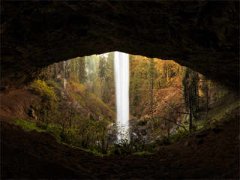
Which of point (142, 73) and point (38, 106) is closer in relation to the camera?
point (38, 106)

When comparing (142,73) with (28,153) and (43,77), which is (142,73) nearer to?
(43,77)

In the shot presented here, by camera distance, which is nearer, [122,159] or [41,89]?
[122,159]

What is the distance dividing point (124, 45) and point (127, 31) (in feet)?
6.38

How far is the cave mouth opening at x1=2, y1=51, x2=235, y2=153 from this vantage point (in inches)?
545

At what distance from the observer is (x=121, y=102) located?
125 ft

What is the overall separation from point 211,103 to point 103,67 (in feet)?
96.4

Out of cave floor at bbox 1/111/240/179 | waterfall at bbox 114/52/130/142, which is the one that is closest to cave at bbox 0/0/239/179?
cave floor at bbox 1/111/240/179

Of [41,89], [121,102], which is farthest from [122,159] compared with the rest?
[121,102]

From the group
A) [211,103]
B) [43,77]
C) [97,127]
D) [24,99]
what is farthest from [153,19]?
[43,77]

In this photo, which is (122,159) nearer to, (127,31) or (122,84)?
(127,31)

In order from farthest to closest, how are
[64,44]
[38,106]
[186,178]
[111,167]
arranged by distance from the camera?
[38,106], [64,44], [111,167], [186,178]

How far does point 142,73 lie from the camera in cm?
3694

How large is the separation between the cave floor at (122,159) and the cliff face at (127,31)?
2.69 meters

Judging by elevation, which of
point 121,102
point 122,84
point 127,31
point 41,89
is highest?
point 122,84
